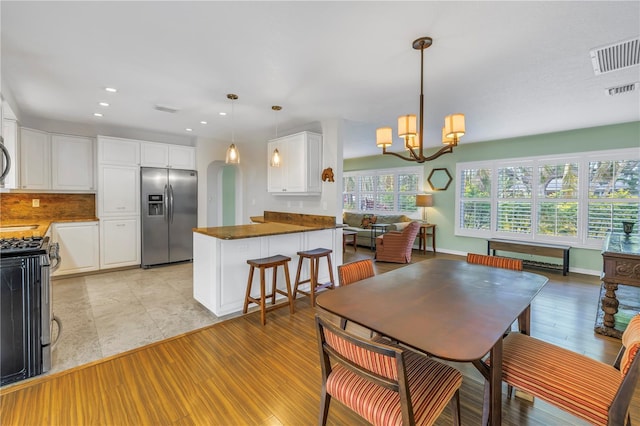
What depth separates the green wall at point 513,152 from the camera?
15.4ft

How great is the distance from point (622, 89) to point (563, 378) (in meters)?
3.48

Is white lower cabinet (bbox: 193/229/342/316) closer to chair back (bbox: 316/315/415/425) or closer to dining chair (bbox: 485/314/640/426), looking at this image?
chair back (bbox: 316/315/415/425)

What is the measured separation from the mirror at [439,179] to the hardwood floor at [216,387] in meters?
4.28

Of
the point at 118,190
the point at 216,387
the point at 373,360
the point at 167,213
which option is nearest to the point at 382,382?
the point at 373,360

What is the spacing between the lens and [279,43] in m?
2.27

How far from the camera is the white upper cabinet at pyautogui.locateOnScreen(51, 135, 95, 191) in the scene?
4562mm

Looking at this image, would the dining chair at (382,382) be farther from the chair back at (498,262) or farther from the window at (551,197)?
the window at (551,197)

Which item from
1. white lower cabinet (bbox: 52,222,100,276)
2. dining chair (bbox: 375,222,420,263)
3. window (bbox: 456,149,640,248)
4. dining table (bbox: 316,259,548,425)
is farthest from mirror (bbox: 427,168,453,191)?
A: white lower cabinet (bbox: 52,222,100,276)

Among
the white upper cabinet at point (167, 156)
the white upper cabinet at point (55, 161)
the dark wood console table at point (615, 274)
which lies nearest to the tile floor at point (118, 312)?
the white upper cabinet at point (55, 161)

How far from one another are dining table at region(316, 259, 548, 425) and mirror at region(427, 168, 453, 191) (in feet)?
16.0

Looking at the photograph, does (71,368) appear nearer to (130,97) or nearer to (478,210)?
(130,97)

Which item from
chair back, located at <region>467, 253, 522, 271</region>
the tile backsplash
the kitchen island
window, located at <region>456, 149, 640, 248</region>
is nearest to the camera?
chair back, located at <region>467, 253, 522, 271</region>

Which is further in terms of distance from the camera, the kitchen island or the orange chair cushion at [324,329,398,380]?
the kitchen island

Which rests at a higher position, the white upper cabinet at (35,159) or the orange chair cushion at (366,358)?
the white upper cabinet at (35,159)
